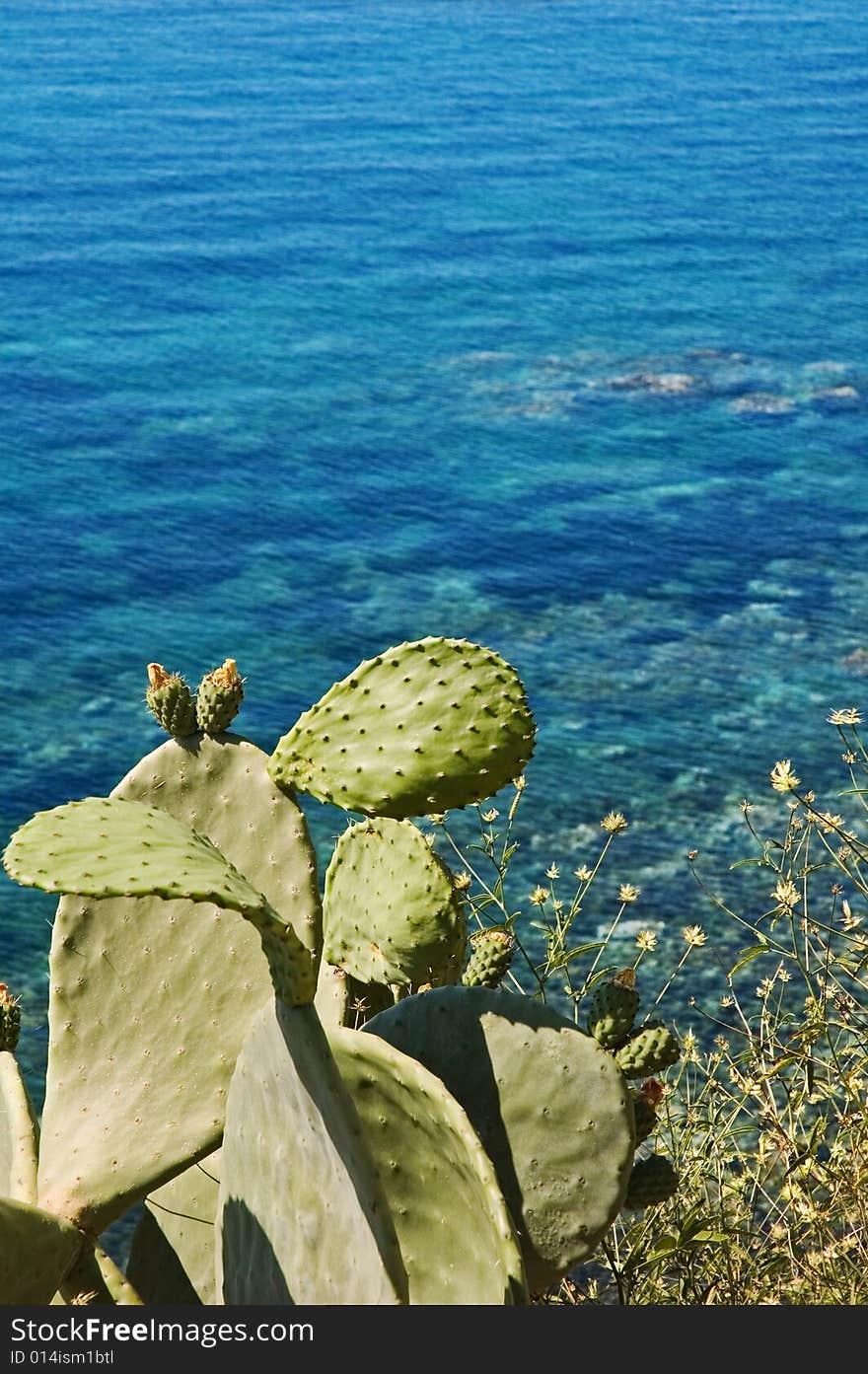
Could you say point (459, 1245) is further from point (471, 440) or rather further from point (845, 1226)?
point (471, 440)

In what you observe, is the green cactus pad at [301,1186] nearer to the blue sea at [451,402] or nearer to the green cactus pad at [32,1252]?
the green cactus pad at [32,1252]

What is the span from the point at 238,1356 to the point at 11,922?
721 cm

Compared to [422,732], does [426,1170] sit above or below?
below

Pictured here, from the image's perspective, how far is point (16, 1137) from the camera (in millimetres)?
2504

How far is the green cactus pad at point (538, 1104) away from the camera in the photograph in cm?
227

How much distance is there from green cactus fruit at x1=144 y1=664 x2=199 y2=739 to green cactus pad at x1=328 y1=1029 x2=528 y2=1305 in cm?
66

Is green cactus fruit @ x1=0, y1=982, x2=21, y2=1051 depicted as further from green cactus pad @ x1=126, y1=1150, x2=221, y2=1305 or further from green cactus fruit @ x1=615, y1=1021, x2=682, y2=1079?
green cactus fruit @ x1=615, y1=1021, x2=682, y2=1079

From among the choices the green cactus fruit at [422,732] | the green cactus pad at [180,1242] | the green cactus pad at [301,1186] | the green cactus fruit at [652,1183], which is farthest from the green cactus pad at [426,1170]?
the green cactus pad at [180,1242]

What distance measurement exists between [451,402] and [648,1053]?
47.9 ft

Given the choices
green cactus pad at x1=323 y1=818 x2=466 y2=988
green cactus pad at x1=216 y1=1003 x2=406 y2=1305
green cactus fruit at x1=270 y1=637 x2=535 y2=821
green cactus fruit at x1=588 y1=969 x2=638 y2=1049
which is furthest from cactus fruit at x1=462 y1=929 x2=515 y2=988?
green cactus pad at x1=216 y1=1003 x2=406 y2=1305

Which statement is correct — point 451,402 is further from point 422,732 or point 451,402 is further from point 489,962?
point 422,732

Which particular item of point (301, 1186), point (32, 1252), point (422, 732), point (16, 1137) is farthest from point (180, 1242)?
point (422, 732)

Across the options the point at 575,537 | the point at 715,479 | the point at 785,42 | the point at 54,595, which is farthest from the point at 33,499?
the point at 785,42

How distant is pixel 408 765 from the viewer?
2252 millimetres
